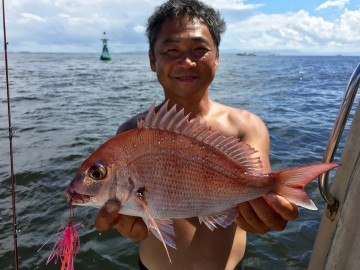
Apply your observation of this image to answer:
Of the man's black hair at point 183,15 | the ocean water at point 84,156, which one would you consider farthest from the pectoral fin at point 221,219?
the ocean water at point 84,156

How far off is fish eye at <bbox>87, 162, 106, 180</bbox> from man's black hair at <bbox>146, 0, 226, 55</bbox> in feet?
5.25

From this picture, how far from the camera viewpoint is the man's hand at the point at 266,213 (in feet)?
6.15

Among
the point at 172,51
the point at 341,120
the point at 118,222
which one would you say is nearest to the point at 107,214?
the point at 118,222

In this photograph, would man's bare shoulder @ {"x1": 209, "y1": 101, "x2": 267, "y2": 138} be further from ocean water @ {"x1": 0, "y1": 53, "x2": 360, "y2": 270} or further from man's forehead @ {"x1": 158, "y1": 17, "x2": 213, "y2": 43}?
ocean water @ {"x1": 0, "y1": 53, "x2": 360, "y2": 270}

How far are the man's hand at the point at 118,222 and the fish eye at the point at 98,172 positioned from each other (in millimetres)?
144

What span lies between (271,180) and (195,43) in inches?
57.4

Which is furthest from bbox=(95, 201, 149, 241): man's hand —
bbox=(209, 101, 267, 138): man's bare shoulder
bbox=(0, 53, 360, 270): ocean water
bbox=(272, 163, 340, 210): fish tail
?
bbox=(0, 53, 360, 270): ocean water

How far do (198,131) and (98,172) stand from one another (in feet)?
1.93

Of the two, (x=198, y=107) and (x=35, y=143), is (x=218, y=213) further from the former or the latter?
(x=35, y=143)

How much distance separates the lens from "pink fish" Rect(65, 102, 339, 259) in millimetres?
1685

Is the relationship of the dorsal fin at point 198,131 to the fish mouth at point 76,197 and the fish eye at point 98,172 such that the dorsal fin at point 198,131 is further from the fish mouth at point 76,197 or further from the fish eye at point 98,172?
the fish mouth at point 76,197

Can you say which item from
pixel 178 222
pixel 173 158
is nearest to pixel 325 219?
pixel 173 158

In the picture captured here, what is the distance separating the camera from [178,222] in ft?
9.19

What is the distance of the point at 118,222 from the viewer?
210cm
